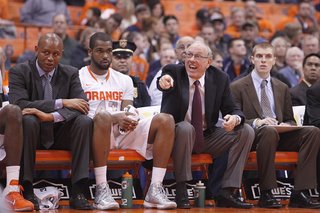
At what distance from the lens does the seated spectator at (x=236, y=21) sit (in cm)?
1008

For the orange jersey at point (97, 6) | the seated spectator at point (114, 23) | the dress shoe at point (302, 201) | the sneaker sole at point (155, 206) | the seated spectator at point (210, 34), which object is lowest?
the dress shoe at point (302, 201)

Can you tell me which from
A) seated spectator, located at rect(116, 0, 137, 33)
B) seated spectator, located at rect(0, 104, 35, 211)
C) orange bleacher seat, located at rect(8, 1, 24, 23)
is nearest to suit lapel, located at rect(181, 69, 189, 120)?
seated spectator, located at rect(0, 104, 35, 211)

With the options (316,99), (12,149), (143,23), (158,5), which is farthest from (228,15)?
(12,149)

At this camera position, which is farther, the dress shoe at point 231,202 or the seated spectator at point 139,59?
the seated spectator at point 139,59

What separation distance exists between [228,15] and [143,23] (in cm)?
399

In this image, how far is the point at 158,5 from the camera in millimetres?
9852

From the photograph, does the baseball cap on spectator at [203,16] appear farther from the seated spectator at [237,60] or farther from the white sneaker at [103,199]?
the white sneaker at [103,199]

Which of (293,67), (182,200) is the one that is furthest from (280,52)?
(182,200)

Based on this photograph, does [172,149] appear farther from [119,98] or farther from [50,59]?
[50,59]

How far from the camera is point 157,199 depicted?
3762mm

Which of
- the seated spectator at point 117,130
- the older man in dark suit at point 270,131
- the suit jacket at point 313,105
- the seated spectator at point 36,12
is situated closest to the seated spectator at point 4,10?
the seated spectator at point 36,12

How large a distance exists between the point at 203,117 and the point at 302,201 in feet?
4.26

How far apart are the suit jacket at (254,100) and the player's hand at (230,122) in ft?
2.44

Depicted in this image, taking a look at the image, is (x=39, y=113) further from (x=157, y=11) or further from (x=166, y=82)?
(x=157, y=11)
